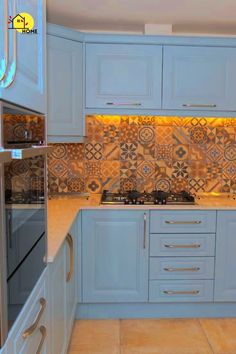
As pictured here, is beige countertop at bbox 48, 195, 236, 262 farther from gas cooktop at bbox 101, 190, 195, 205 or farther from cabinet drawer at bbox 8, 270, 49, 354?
cabinet drawer at bbox 8, 270, 49, 354

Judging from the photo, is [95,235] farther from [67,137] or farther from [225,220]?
[225,220]

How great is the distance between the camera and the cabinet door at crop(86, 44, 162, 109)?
2635mm

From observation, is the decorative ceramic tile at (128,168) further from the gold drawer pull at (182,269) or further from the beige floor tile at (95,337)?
the beige floor tile at (95,337)

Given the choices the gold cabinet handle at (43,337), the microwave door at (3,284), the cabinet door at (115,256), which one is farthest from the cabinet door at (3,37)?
the cabinet door at (115,256)

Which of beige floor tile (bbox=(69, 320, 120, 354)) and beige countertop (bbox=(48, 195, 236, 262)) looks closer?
beige countertop (bbox=(48, 195, 236, 262))

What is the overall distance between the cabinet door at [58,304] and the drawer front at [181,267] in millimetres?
913

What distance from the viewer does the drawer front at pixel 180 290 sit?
2.59 meters

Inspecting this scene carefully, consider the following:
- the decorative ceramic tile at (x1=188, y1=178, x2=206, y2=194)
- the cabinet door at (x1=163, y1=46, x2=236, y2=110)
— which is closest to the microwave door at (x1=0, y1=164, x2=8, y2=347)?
the cabinet door at (x1=163, y1=46, x2=236, y2=110)

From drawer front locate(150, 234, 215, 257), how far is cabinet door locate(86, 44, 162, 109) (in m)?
1.02

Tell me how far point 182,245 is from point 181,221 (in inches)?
7.2

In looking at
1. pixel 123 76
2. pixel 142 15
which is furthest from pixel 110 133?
pixel 142 15

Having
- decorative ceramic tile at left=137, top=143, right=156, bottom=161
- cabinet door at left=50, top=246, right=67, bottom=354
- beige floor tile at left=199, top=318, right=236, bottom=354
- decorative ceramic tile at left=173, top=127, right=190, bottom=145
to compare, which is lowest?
beige floor tile at left=199, top=318, right=236, bottom=354

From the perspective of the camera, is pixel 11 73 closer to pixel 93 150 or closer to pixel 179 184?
pixel 93 150

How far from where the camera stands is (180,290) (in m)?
2.60
